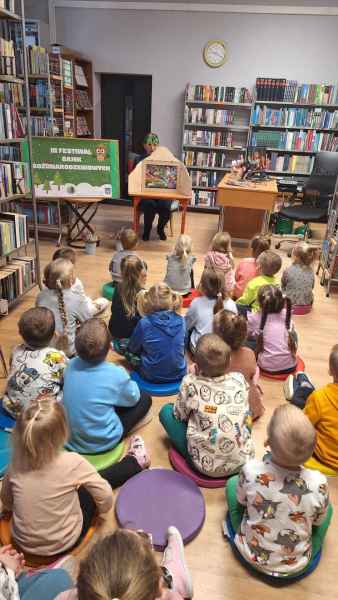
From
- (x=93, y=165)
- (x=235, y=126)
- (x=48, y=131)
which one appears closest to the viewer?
(x=93, y=165)

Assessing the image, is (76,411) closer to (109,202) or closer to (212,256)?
(212,256)

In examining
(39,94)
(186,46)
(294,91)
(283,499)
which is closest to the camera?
(283,499)

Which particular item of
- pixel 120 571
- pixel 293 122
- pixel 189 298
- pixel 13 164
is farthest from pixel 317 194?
pixel 120 571

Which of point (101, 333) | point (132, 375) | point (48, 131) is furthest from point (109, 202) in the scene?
point (101, 333)

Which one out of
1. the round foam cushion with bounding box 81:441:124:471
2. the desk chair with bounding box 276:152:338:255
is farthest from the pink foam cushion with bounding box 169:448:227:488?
the desk chair with bounding box 276:152:338:255

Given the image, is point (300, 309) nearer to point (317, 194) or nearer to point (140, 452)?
point (140, 452)

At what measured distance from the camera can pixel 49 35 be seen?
6.87m

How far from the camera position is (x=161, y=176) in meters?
5.43

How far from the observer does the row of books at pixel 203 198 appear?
7281 mm

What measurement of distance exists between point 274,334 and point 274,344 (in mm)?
71

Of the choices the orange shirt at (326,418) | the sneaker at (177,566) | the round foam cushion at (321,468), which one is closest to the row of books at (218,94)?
the orange shirt at (326,418)

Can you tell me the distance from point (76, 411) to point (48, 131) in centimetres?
450

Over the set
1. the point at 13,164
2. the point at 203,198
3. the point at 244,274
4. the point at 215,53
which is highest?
the point at 215,53

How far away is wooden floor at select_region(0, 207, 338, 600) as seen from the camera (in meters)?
1.57
